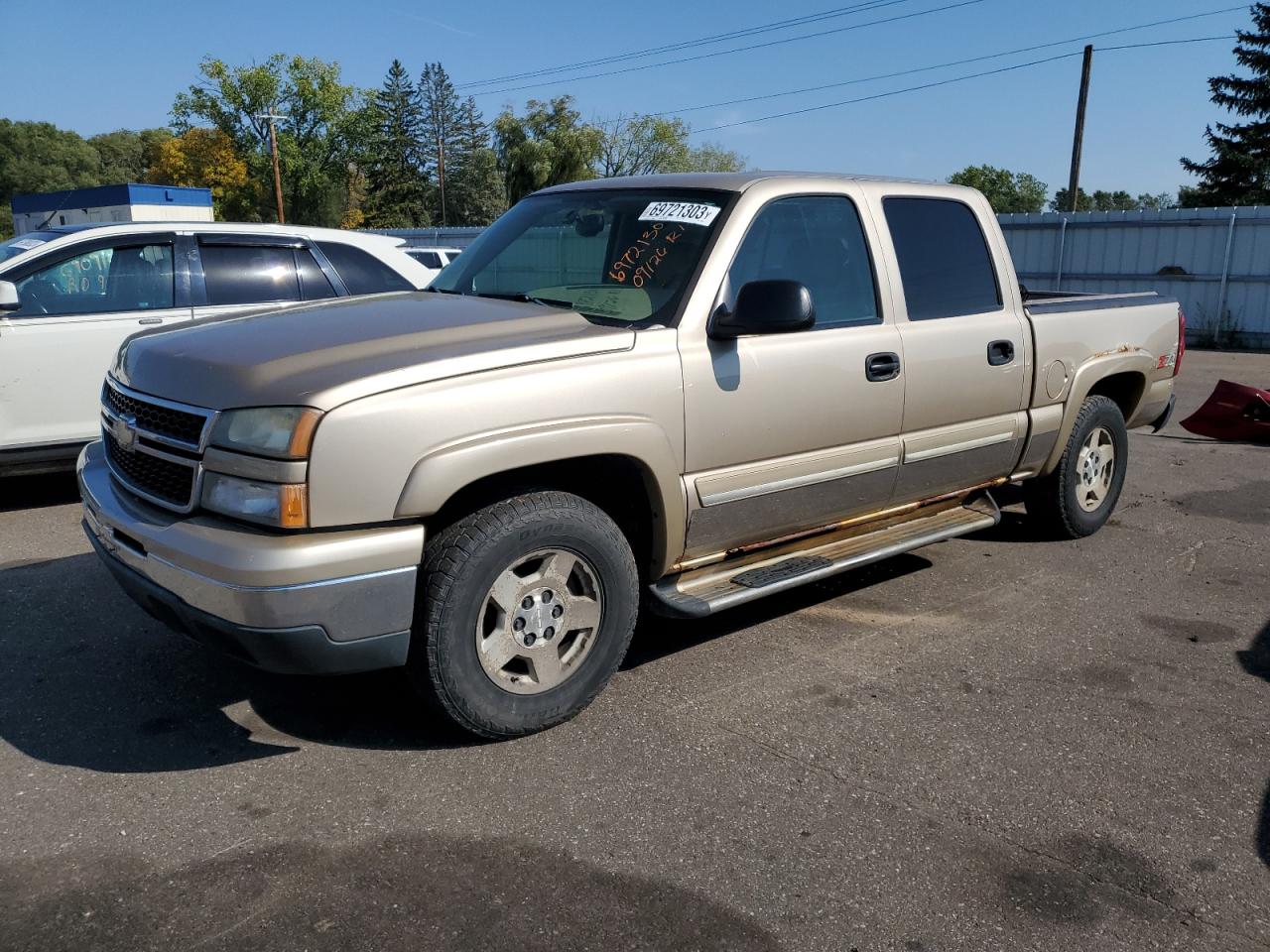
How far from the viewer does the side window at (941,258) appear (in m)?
4.63

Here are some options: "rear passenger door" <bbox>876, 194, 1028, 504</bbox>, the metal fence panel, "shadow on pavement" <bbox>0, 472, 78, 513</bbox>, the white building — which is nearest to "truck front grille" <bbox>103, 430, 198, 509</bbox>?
"rear passenger door" <bbox>876, 194, 1028, 504</bbox>

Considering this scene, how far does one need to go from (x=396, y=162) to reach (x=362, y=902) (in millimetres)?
88962

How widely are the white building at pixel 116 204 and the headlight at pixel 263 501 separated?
37431 mm

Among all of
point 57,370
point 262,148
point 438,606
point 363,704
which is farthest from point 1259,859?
point 262,148

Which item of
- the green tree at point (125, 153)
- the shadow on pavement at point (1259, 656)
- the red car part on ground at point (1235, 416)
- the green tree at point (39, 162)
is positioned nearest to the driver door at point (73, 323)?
the shadow on pavement at point (1259, 656)

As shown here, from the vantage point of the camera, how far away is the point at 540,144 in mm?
55531

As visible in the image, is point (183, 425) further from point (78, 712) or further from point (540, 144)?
point (540, 144)

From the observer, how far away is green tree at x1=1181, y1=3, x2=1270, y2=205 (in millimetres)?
45812

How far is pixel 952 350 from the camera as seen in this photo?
15.4 feet

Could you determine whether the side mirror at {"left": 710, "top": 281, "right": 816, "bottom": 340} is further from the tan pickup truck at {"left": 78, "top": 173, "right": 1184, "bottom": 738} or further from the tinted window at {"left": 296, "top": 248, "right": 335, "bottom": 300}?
the tinted window at {"left": 296, "top": 248, "right": 335, "bottom": 300}

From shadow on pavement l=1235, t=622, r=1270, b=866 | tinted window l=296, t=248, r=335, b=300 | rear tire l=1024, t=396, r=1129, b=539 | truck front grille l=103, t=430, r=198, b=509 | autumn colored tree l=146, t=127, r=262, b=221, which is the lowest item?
shadow on pavement l=1235, t=622, r=1270, b=866

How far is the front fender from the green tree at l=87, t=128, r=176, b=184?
4799 inches

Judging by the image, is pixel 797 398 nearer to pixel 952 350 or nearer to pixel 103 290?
pixel 952 350

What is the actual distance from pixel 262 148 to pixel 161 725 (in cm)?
8849
